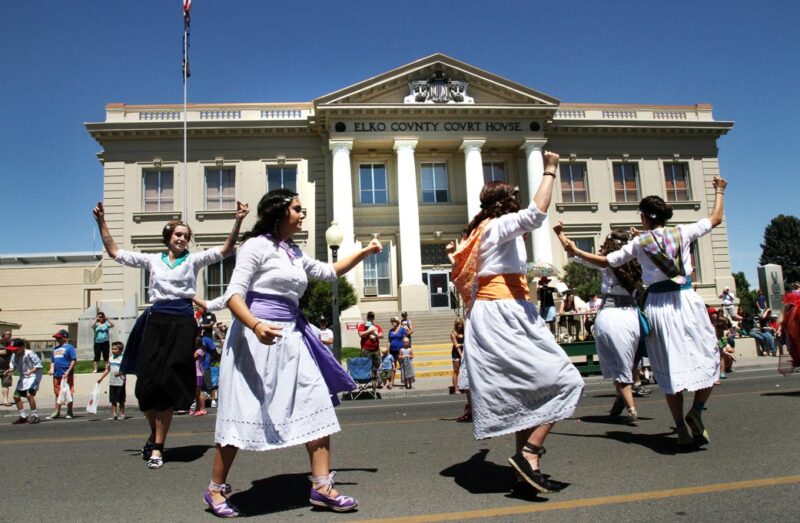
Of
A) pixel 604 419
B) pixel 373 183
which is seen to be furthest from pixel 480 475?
pixel 373 183

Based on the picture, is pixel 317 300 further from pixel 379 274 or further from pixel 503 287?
pixel 503 287

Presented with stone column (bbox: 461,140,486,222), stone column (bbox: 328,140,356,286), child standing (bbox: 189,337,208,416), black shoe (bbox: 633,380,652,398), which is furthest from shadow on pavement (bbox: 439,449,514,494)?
stone column (bbox: 461,140,486,222)

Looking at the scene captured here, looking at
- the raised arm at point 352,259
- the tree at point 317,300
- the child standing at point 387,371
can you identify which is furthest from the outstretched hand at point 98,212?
the tree at point 317,300

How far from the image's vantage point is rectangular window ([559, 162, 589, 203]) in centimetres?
3159

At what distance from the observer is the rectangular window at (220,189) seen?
1151 inches

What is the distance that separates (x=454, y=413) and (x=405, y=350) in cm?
680

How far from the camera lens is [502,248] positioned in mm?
4070

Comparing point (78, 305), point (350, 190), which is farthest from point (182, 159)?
point (78, 305)

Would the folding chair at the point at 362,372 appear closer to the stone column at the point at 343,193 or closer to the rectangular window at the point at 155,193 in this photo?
the stone column at the point at 343,193

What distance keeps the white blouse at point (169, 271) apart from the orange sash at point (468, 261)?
2.31 metres

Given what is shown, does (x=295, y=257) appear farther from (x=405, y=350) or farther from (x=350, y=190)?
(x=350, y=190)

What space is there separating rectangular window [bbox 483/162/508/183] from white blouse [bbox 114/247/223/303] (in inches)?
1051

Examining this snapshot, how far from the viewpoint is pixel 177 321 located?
547 cm

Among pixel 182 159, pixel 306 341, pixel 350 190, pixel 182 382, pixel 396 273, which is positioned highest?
pixel 182 159
